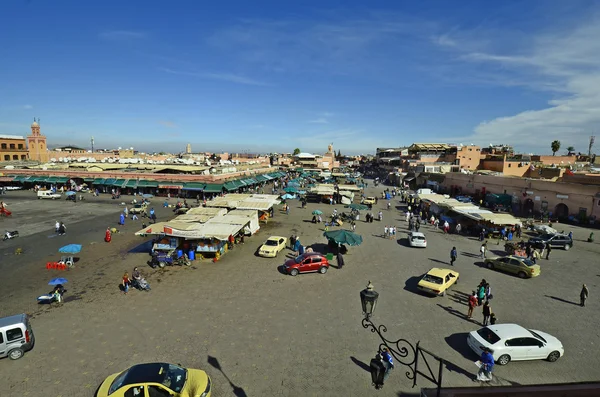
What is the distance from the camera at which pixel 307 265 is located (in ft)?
57.5

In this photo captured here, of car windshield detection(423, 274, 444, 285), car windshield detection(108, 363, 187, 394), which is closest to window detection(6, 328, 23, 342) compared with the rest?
car windshield detection(108, 363, 187, 394)

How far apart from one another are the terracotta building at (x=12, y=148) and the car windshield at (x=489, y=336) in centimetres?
9349

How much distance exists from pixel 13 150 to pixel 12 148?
9.42 ft

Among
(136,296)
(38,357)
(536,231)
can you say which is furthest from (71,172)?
(536,231)

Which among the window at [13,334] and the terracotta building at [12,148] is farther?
the terracotta building at [12,148]

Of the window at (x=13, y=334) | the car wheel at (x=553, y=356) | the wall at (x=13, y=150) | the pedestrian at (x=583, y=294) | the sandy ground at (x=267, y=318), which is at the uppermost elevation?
the wall at (x=13, y=150)

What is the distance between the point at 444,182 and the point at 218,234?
1828 inches

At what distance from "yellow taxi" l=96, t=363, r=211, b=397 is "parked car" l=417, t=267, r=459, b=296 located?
1047cm

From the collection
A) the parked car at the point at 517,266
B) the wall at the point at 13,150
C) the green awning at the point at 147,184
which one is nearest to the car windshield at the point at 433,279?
the parked car at the point at 517,266

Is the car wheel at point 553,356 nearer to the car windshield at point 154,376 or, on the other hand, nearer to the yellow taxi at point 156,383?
the yellow taxi at point 156,383

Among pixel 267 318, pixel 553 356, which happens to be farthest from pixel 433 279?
pixel 267 318

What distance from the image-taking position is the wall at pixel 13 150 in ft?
232

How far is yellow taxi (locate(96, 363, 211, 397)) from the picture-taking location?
7.87 metres

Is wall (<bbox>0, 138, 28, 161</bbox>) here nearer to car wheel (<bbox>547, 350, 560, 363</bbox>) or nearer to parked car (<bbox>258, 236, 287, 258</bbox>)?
parked car (<bbox>258, 236, 287, 258</bbox>)
